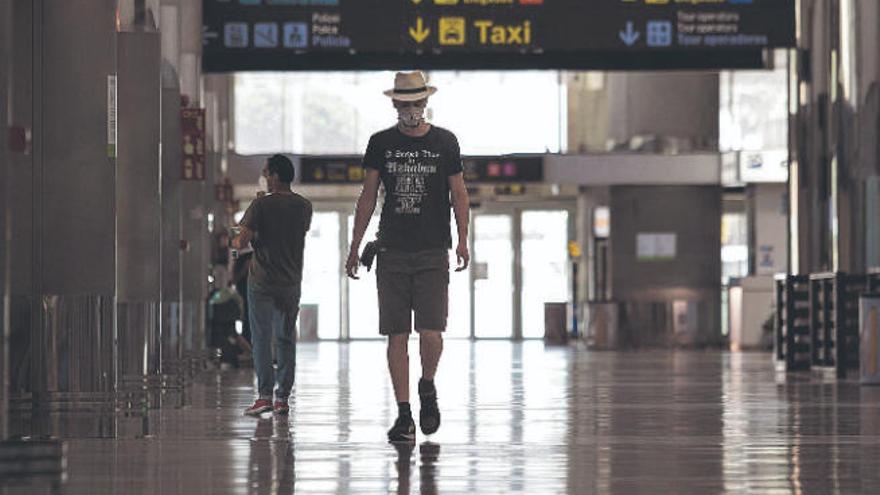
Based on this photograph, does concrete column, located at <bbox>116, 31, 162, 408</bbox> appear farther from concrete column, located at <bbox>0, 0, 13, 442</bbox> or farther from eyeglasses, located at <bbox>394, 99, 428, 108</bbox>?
concrete column, located at <bbox>0, 0, 13, 442</bbox>

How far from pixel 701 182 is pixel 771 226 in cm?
161

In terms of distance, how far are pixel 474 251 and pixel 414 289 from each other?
37.3 meters

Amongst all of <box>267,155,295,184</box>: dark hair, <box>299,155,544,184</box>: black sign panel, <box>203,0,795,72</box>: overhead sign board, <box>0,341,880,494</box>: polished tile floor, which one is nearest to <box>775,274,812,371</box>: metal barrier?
<box>203,0,795,72</box>: overhead sign board

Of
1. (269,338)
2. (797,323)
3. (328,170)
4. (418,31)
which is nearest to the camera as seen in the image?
(269,338)

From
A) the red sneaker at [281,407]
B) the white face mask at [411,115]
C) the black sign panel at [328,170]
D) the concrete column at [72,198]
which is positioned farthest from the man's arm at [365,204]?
the black sign panel at [328,170]

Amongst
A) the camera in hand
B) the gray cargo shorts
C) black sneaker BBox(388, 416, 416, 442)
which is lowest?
black sneaker BBox(388, 416, 416, 442)

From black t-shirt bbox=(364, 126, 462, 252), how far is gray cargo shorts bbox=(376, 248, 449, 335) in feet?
0.18

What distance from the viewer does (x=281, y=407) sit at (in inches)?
522

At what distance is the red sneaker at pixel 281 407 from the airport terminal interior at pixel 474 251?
85mm

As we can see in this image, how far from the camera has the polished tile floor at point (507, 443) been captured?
794 cm

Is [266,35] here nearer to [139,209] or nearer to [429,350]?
[139,209]

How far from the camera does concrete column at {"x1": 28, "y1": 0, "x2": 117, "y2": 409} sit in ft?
38.6

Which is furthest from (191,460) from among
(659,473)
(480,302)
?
(480,302)

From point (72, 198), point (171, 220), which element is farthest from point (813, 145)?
point (72, 198)
